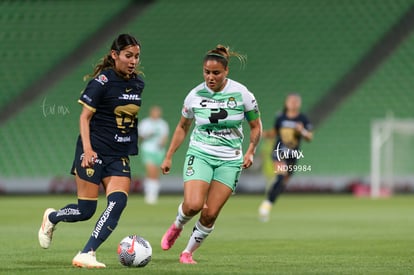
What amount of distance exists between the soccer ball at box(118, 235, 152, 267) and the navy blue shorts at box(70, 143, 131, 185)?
24.4 inches

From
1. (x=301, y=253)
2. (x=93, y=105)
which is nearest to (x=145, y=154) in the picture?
(x=301, y=253)

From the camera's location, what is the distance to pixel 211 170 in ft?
30.7

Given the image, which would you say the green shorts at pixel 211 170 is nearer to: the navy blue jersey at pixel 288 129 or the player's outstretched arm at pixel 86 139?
the player's outstretched arm at pixel 86 139

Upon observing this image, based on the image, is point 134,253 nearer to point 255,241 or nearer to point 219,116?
point 219,116

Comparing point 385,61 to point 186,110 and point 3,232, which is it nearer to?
point 3,232

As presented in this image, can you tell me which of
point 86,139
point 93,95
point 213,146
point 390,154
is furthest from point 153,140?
point 86,139

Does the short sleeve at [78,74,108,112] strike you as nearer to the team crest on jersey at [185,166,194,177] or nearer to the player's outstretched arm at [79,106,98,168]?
the player's outstretched arm at [79,106,98,168]

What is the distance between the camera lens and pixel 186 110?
9.49 meters

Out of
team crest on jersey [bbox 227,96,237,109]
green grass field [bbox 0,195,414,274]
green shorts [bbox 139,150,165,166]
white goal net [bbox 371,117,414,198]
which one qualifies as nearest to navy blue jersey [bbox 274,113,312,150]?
green grass field [bbox 0,195,414,274]

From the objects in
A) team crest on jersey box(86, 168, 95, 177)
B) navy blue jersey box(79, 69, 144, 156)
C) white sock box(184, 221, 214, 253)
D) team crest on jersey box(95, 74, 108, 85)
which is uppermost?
team crest on jersey box(95, 74, 108, 85)

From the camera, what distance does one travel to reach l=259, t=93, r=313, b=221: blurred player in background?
16.7 metres

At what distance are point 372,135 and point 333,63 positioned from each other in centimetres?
281

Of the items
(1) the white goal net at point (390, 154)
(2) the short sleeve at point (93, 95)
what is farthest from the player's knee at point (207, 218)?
(1) the white goal net at point (390, 154)

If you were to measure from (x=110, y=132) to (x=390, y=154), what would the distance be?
19.2 meters
